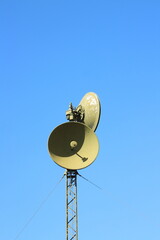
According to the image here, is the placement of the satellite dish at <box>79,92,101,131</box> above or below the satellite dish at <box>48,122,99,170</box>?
above

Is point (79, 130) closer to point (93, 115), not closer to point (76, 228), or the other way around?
point (93, 115)

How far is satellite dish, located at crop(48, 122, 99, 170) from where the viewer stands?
65.8m

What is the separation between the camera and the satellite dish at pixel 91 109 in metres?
67.2

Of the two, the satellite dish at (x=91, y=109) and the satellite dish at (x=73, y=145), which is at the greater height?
the satellite dish at (x=91, y=109)

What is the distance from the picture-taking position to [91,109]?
67812mm

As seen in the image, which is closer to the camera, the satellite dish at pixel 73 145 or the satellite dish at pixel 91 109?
the satellite dish at pixel 73 145

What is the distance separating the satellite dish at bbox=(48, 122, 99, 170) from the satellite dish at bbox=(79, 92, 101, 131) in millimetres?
1542

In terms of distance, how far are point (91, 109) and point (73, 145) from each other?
12.0 feet

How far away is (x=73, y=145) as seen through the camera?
218ft

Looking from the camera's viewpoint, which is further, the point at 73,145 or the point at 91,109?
the point at 91,109

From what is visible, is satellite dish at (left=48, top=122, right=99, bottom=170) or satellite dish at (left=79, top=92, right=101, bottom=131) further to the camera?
satellite dish at (left=79, top=92, right=101, bottom=131)

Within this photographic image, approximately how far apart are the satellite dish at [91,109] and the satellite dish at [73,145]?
5.06 feet

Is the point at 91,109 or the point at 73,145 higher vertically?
the point at 91,109
